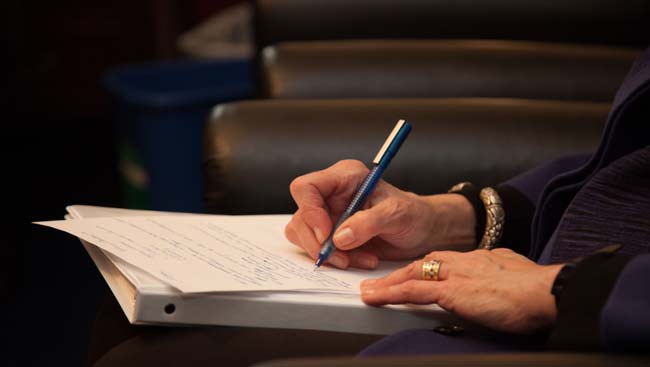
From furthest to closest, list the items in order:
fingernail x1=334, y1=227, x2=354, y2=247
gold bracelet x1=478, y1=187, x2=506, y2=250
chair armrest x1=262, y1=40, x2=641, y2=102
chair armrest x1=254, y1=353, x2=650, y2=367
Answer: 1. chair armrest x1=262, y1=40, x2=641, y2=102
2. gold bracelet x1=478, y1=187, x2=506, y2=250
3. fingernail x1=334, y1=227, x2=354, y2=247
4. chair armrest x1=254, y1=353, x2=650, y2=367

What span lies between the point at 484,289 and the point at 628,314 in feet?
0.46

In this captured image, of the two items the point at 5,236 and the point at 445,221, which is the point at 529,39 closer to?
the point at 445,221

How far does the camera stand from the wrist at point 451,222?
0.87 meters

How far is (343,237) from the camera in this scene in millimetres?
774

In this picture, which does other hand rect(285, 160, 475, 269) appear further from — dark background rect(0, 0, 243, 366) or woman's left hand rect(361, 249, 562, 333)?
dark background rect(0, 0, 243, 366)

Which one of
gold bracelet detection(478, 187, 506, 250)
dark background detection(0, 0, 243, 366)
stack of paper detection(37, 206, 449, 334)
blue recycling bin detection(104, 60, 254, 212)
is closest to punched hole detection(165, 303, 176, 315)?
stack of paper detection(37, 206, 449, 334)

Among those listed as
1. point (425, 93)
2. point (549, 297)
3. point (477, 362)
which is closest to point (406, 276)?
point (549, 297)

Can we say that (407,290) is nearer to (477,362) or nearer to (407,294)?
(407,294)

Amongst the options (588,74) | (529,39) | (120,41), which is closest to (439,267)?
(588,74)

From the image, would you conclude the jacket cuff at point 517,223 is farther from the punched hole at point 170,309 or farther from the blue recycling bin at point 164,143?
the blue recycling bin at point 164,143

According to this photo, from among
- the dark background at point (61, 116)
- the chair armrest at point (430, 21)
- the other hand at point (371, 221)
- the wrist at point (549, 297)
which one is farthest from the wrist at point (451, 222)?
the dark background at point (61, 116)

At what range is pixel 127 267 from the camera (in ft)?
2.38

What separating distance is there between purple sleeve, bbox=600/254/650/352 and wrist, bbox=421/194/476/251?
30cm

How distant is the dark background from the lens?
203cm
